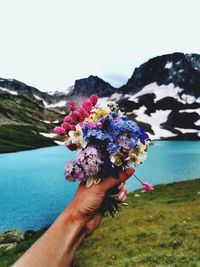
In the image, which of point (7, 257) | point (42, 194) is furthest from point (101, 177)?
point (42, 194)

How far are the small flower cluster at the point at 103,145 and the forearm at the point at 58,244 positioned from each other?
0.63 meters

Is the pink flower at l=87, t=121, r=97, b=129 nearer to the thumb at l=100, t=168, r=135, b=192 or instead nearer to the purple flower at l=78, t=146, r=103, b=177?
the purple flower at l=78, t=146, r=103, b=177

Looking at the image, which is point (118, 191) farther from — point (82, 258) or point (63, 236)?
→ point (82, 258)

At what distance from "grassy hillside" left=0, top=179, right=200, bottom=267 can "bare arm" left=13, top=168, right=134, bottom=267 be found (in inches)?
595

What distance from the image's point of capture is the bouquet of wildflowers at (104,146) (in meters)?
5.51

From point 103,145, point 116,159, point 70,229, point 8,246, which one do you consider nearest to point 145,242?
point 8,246

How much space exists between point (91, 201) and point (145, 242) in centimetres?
2047

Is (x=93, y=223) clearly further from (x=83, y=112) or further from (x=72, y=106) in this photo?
(x=72, y=106)

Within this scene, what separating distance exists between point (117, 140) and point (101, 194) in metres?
0.90

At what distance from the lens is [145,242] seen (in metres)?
24.7

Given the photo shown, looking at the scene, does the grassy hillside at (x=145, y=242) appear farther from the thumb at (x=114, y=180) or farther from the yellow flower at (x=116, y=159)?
the thumb at (x=114, y=180)

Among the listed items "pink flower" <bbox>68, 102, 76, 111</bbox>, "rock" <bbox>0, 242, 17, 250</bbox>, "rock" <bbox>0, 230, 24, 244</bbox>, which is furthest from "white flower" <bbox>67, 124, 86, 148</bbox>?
"rock" <bbox>0, 230, 24, 244</bbox>

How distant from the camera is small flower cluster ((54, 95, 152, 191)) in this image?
217 inches

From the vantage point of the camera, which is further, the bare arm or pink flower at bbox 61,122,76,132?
pink flower at bbox 61,122,76,132
